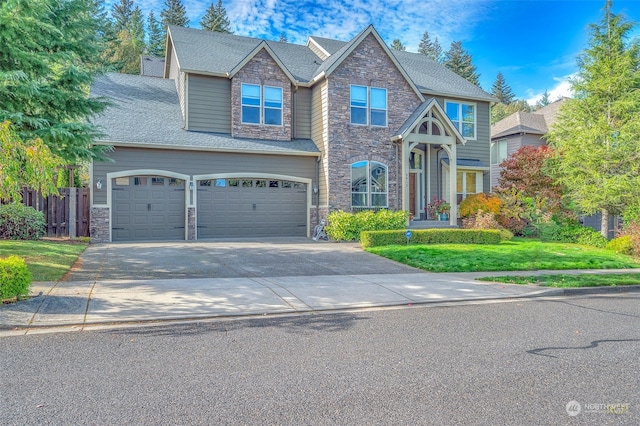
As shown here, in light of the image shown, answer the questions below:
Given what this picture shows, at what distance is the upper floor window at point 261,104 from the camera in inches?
735

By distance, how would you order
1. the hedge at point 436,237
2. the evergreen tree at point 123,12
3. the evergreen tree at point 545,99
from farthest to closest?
the evergreen tree at point 545,99 → the evergreen tree at point 123,12 → the hedge at point 436,237

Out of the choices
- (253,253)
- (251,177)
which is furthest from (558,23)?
(253,253)

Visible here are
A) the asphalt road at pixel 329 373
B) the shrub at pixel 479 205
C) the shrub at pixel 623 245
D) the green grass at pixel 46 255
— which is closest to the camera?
the asphalt road at pixel 329 373

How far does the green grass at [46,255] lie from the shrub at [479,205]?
15465 millimetres

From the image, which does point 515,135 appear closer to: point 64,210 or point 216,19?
point 64,210

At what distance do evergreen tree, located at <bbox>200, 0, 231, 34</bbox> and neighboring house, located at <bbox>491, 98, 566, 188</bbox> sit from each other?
3499 cm

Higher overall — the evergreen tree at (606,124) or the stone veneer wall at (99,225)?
the evergreen tree at (606,124)

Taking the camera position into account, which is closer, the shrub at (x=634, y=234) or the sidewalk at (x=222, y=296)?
the sidewalk at (x=222, y=296)

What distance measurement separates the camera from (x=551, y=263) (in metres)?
12.4

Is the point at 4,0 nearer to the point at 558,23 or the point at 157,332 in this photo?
the point at 157,332

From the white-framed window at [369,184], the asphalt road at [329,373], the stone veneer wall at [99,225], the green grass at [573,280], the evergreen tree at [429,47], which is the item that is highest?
the evergreen tree at [429,47]

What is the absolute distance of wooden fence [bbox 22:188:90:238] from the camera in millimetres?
15438

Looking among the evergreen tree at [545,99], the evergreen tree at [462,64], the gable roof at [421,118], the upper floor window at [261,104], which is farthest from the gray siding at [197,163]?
the evergreen tree at [545,99]

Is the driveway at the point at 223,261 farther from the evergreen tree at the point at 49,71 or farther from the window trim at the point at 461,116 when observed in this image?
the window trim at the point at 461,116
